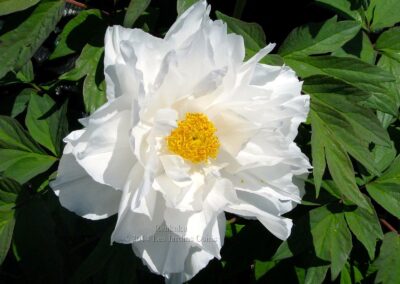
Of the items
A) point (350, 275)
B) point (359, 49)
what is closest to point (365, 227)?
point (350, 275)

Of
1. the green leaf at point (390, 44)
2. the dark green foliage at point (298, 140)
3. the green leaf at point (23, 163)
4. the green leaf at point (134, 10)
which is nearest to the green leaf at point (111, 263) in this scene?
the dark green foliage at point (298, 140)

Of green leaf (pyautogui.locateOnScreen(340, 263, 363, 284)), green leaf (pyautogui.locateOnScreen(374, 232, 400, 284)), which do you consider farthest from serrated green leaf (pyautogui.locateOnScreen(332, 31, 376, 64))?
green leaf (pyautogui.locateOnScreen(340, 263, 363, 284))

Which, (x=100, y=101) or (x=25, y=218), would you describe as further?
(x=25, y=218)

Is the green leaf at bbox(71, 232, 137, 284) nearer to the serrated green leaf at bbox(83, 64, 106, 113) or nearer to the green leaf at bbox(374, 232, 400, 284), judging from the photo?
the serrated green leaf at bbox(83, 64, 106, 113)

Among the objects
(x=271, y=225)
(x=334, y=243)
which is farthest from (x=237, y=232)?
(x=271, y=225)

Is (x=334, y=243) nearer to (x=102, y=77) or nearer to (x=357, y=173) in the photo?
(x=357, y=173)

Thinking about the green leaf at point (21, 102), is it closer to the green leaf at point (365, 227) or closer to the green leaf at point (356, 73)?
the green leaf at point (356, 73)

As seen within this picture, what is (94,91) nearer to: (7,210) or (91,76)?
(91,76)
